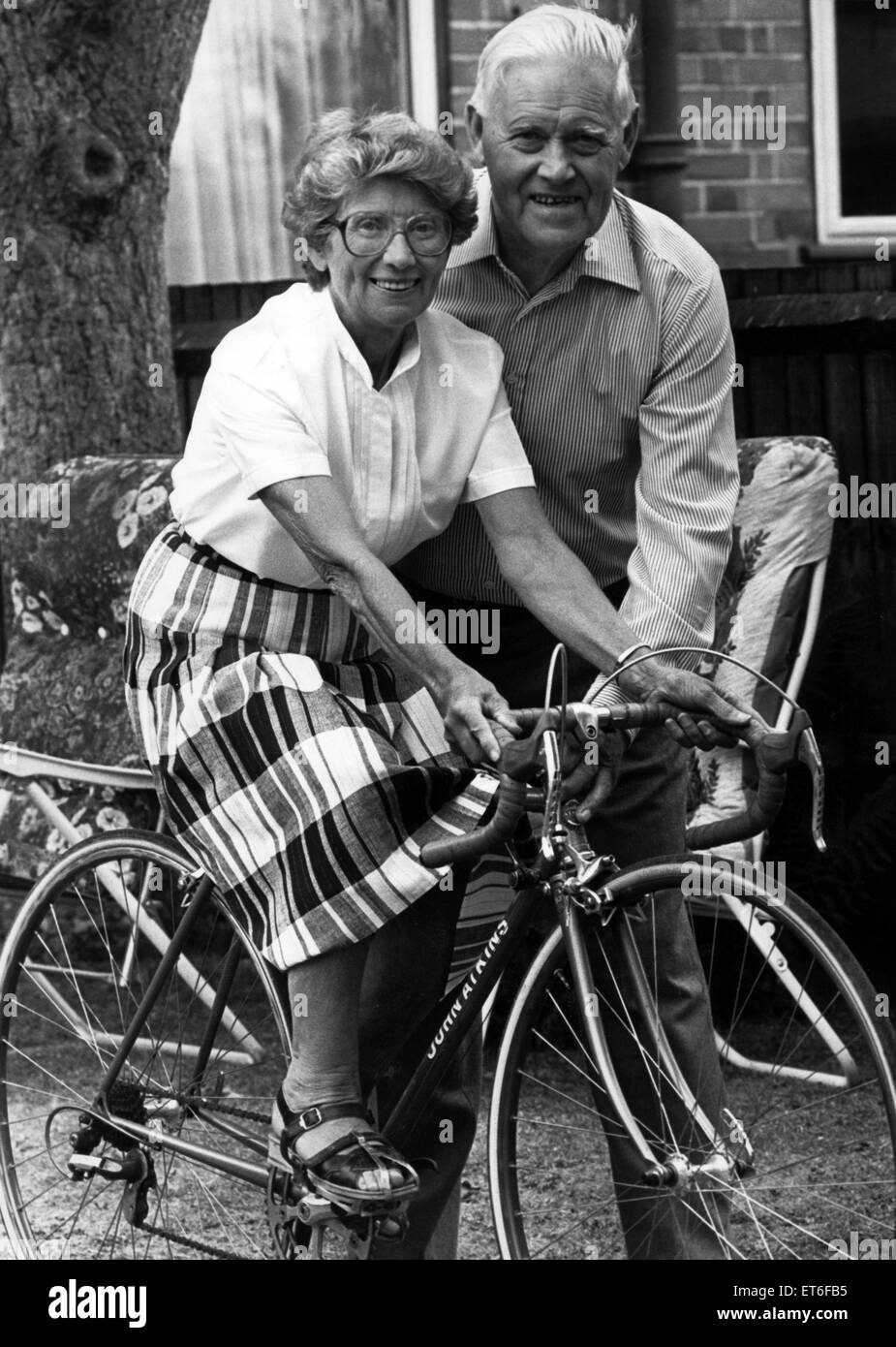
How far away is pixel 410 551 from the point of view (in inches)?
121

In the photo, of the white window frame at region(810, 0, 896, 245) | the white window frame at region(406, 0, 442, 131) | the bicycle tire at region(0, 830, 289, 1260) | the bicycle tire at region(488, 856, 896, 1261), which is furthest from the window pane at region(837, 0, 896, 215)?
the bicycle tire at region(0, 830, 289, 1260)

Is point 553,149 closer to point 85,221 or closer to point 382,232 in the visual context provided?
point 382,232

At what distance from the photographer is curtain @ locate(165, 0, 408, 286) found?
23.5ft

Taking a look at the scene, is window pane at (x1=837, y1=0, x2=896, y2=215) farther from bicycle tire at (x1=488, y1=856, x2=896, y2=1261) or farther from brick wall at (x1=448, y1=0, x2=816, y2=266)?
bicycle tire at (x1=488, y1=856, x2=896, y2=1261)

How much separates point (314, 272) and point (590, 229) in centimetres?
42

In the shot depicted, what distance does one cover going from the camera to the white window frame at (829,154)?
739 cm

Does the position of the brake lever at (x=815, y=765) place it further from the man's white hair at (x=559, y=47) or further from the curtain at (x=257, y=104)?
the curtain at (x=257, y=104)

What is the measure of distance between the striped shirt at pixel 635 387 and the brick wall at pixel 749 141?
433 centimetres

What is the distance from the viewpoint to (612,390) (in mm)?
2957

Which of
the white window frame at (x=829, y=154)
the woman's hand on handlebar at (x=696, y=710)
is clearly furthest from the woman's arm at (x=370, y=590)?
the white window frame at (x=829, y=154)

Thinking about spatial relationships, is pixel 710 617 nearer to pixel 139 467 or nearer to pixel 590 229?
pixel 590 229
